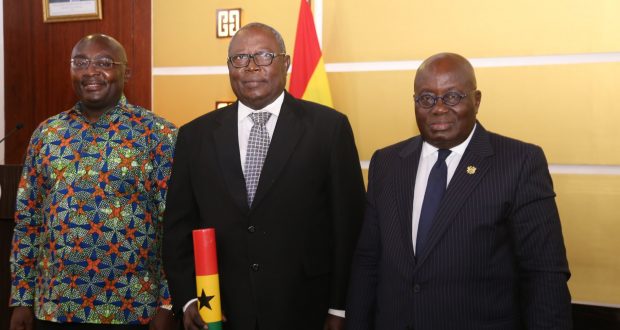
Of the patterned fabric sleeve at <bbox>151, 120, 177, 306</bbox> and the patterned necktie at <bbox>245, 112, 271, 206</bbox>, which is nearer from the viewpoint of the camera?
the patterned necktie at <bbox>245, 112, 271, 206</bbox>

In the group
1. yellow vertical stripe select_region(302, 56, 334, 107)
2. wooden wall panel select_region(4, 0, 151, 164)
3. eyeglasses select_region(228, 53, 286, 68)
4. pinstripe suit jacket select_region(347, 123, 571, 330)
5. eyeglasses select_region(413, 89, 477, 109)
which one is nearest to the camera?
pinstripe suit jacket select_region(347, 123, 571, 330)

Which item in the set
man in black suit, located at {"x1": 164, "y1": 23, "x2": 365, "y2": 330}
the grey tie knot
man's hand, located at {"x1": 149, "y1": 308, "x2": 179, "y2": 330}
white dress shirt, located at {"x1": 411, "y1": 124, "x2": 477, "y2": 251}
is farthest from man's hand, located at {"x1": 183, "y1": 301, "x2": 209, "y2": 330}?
white dress shirt, located at {"x1": 411, "y1": 124, "x2": 477, "y2": 251}

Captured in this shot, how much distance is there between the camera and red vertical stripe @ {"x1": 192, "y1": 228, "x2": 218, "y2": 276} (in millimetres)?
1935

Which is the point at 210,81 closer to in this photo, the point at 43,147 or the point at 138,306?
the point at 43,147

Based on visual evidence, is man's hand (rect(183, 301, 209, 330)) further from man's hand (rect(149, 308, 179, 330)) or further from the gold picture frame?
the gold picture frame

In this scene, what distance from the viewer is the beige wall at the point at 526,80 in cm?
296

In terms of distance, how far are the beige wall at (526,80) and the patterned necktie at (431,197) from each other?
141 centimetres

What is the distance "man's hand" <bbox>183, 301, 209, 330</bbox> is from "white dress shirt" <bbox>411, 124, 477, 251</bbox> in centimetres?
76

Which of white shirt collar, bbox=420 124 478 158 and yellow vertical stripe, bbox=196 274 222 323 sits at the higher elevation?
white shirt collar, bbox=420 124 478 158

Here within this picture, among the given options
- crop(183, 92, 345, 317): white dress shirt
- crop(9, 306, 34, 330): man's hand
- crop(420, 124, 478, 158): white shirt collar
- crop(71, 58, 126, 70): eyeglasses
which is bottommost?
crop(9, 306, 34, 330): man's hand

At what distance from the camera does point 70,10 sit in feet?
13.3

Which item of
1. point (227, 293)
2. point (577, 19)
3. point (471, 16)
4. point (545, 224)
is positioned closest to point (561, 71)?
point (577, 19)

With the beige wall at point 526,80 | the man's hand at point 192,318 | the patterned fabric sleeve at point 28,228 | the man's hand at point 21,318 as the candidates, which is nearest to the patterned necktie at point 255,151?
the man's hand at point 192,318

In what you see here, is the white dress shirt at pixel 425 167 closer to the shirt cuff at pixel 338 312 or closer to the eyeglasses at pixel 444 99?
the eyeglasses at pixel 444 99
